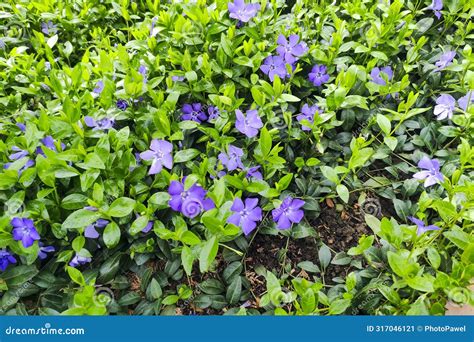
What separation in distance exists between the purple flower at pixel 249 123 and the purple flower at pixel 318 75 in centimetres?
46

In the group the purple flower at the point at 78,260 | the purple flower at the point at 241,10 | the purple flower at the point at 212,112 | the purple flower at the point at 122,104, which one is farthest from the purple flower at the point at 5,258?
the purple flower at the point at 241,10

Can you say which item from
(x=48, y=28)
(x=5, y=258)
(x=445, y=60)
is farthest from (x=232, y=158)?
(x=48, y=28)

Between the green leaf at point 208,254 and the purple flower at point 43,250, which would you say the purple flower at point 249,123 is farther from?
the purple flower at point 43,250

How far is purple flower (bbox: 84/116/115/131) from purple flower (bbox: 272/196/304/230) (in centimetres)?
83

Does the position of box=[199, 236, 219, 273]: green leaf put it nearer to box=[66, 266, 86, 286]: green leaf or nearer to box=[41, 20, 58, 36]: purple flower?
box=[66, 266, 86, 286]: green leaf

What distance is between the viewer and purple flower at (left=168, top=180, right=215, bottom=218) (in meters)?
1.89

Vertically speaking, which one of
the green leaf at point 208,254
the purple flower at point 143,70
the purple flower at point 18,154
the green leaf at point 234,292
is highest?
the purple flower at point 143,70

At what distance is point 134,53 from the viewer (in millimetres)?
2449

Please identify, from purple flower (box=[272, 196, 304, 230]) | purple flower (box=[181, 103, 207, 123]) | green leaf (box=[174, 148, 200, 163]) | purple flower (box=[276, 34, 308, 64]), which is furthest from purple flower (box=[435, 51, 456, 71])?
green leaf (box=[174, 148, 200, 163])

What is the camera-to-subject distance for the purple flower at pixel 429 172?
206 centimetres

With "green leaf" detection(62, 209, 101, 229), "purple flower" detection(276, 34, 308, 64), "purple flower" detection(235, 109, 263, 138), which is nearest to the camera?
"green leaf" detection(62, 209, 101, 229)

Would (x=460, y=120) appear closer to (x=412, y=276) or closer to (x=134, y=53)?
(x=412, y=276)

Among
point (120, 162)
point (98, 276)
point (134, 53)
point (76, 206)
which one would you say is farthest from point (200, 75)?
point (98, 276)

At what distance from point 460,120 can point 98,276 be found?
70.2 inches
